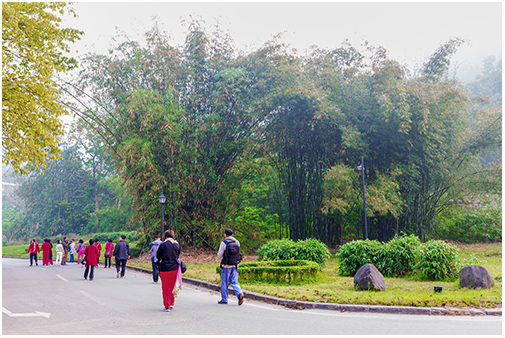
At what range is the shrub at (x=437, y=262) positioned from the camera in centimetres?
1102

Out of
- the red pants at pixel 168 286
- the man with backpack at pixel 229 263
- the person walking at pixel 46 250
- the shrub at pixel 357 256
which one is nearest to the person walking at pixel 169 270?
the red pants at pixel 168 286

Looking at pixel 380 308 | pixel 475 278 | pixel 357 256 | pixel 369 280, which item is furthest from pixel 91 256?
pixel 475 278

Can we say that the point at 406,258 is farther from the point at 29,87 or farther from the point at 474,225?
the point at 474,225

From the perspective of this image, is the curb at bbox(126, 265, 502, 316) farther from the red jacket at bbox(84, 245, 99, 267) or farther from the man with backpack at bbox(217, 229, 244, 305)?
the red jacket at bbox(84, 245, 99, 267)

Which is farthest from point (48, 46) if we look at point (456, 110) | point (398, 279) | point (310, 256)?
point (456, 110)

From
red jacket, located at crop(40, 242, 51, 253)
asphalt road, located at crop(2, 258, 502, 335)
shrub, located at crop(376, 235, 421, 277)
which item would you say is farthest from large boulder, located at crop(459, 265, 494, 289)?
red jacket, located at crop(40, 242, 51, 253)

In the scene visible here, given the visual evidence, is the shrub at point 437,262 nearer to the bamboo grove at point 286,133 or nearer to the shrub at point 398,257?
the shrub at point 398,257

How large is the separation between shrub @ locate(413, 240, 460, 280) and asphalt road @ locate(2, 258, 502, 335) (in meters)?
4.55

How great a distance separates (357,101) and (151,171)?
1066 centimetres

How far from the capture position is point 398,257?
472 inches

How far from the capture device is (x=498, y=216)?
26.0 m

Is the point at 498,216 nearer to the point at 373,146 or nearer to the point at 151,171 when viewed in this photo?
the point at 373,146

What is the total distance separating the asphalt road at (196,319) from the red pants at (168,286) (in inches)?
8.5

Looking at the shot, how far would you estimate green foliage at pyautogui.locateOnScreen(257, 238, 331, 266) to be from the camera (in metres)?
13.6
